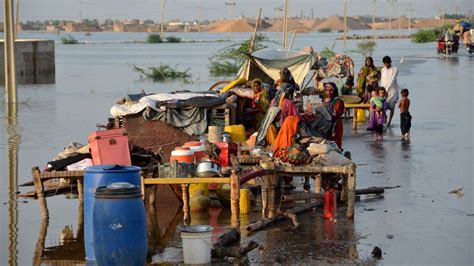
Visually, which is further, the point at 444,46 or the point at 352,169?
the point at 444,46

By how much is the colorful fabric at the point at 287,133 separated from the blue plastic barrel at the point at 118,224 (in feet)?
11.9

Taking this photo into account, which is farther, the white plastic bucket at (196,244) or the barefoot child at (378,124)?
the barefoot child at (378,124)

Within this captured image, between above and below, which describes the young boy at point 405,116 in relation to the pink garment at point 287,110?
below

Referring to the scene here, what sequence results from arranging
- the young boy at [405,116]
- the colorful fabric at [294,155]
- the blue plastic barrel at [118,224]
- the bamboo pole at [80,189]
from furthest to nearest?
1. the young boy at [405,116]
2. the bamboo pole at [80,189]
3. the colorful fabric at [294,155]
4. the blue plastic barrel at [118,224]

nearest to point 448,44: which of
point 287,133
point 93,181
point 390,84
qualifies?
point 390,84

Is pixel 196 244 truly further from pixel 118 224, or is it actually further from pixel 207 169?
pixel 207 169

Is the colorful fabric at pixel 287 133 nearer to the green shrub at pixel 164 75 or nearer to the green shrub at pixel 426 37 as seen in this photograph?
the green shrub at pixel 164 75

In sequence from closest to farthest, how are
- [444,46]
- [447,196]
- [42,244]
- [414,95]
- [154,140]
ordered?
[42,244] → [447,196] → [154,140] → [414,95] → [444,46]

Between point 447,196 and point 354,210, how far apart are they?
160 centimetres

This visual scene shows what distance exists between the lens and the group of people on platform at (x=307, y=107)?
43.9 ft

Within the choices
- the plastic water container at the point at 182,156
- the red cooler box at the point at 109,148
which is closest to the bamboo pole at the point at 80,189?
the red cooler box at the point at 109,148

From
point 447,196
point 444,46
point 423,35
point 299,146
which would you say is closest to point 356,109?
point 447,196

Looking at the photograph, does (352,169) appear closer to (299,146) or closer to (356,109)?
(299,146)

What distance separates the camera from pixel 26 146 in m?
18.4
